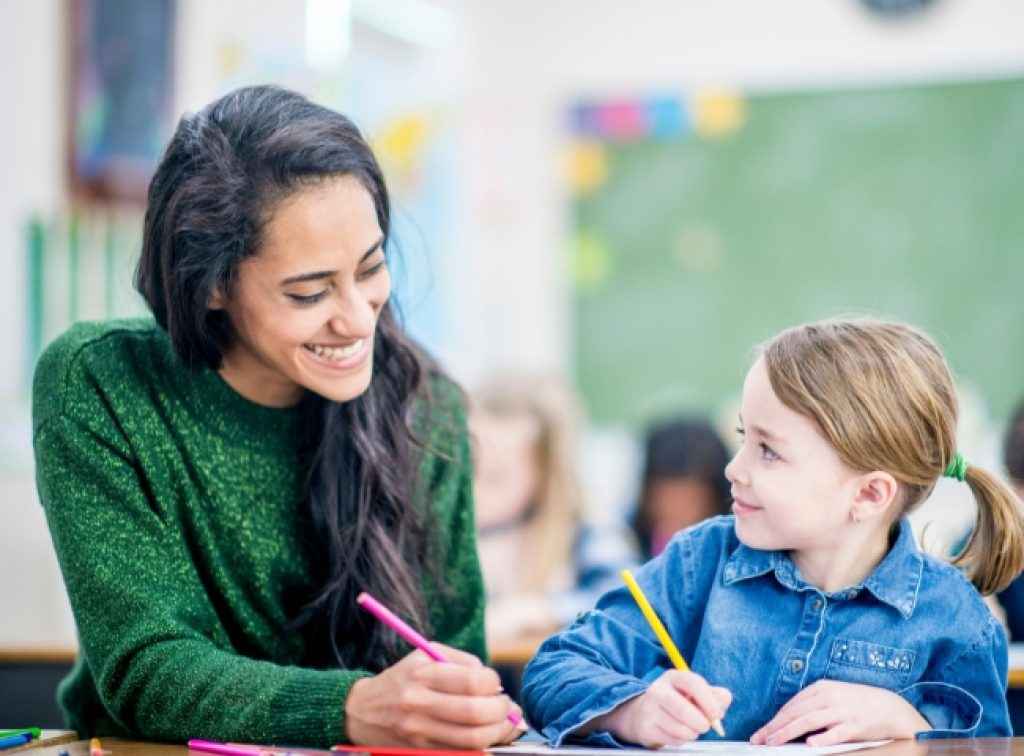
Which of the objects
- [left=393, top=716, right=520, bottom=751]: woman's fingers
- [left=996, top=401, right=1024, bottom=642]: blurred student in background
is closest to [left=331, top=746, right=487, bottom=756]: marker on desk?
[left=393, top=716, right=520, bottom=751]: woman's fingers

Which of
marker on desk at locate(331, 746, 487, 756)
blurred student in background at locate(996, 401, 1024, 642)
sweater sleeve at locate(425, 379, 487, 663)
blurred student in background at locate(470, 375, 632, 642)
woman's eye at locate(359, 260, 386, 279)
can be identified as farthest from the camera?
blurred student in background at locate(470, 375, 632, 642)

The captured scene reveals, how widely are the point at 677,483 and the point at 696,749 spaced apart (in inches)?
92.7

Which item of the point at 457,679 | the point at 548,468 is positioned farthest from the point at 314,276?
the point at 548,468

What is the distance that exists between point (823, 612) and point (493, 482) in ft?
7.05

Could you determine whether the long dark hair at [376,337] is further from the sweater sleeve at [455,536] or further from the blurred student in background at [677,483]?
the blurred student in background at [677,483]

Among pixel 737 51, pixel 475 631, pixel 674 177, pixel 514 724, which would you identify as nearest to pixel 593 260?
pixel 674 177

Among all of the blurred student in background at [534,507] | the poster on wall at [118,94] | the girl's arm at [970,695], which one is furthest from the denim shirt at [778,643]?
the poster on wall at [118,94]

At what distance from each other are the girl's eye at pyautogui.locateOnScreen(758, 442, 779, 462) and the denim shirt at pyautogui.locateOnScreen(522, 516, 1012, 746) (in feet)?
0.35

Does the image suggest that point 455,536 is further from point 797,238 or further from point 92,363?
point 797,238

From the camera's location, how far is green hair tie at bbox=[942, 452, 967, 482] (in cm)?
147

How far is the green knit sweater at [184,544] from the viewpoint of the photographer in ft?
4.45

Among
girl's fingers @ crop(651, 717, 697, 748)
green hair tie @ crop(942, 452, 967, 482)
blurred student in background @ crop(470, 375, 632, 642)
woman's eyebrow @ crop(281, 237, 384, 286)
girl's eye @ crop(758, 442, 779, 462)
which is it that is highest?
woman's eyebrow @ crop(281, 237, 384, 286)

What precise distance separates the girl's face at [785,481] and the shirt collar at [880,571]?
32 millimetres

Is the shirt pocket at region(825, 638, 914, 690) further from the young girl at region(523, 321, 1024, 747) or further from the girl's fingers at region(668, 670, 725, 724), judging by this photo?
the girl's fingers at region(668, 670, 725, 724)
